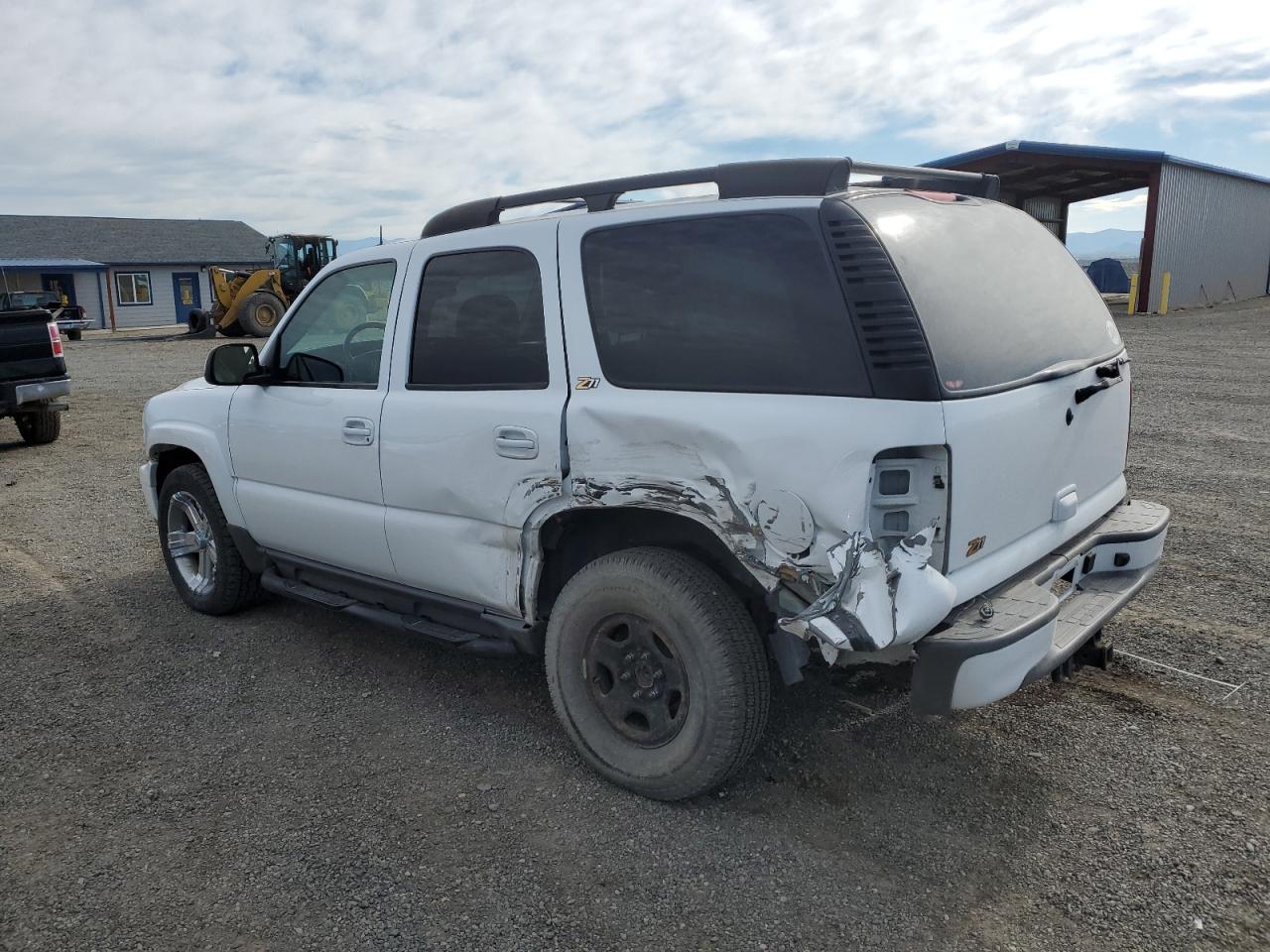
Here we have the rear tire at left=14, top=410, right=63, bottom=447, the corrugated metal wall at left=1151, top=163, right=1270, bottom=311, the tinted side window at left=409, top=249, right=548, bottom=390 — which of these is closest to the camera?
the tinted side window at left=409, top=249, right=548, bottom=390

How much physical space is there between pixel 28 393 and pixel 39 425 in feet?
3.10

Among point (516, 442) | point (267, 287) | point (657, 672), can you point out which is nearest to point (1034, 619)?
point (657, 672)

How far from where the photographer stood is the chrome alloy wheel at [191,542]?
17.0 ft

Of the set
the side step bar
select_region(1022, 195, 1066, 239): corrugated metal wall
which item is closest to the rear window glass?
the side step bar

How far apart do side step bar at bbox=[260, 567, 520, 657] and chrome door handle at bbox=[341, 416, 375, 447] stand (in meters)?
0.73

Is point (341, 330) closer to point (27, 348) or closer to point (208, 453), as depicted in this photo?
point (208, 453)

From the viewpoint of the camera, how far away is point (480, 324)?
12.2ft

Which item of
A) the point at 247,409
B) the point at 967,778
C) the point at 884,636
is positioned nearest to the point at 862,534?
the point at 884,636

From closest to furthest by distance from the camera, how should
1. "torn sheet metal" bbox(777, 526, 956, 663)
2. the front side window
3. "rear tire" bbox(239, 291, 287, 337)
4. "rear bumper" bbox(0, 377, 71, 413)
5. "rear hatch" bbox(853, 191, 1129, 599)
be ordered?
"torn sheet metal" bbox(777, 526, 956, 663)
"rear hatch" bbox(853, 191, 1129, 599)
the front side window
"rear bumper" bbox(0, 377, 71, 413)
"rear tire" bbox(239, 291, 287, 337)

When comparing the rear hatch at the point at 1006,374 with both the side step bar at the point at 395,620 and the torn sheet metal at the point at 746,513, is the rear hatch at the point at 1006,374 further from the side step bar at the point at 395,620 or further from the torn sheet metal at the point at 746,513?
the side step bar at the point at 395,620

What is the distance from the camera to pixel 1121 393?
371 centimetres

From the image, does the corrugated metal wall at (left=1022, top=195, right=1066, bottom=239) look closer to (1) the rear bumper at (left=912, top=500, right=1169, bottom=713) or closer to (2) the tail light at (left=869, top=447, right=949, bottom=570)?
(1) the rear bumper at (left=912, top=500, right=1169, bottom=713)

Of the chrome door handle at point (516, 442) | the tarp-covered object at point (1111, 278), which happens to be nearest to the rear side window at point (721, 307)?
the chrome door handle at point (516, 442)

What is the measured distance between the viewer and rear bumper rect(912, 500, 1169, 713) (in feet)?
8.91
